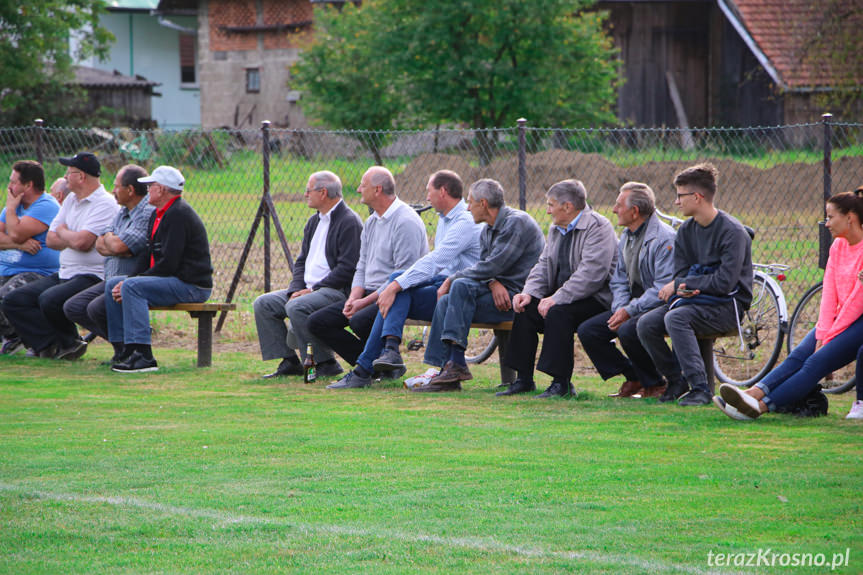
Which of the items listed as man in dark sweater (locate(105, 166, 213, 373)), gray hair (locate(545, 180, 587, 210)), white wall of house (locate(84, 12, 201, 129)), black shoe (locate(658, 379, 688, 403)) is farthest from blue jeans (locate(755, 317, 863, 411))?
white wall of house (locate(84, 12, 201, 129))

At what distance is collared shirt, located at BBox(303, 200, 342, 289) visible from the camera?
30.4 ft

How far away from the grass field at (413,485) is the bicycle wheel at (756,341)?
70cm

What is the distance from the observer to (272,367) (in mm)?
9711

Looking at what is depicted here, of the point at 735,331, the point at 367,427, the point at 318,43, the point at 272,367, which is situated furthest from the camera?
the point at 318,43

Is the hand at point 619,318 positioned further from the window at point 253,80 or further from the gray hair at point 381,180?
the window at point 253,80

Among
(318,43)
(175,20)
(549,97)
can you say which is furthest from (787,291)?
(175,20)

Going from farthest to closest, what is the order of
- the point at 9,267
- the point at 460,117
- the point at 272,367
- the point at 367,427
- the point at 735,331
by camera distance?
1. the point at 460,117
2. the point at 9,267
3. the point at 272,367
4. the point at 735,331
5. the point at 367,427

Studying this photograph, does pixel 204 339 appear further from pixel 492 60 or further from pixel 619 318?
pixel 492 60

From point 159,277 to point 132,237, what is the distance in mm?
401

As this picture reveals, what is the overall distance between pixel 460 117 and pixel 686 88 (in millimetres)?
10835

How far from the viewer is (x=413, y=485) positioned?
5277 millimetres

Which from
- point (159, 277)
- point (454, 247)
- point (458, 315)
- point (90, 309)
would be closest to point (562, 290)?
point (458, 315)

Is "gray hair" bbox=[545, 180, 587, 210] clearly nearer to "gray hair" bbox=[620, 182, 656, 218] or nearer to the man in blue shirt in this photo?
"gray hair" bbox=[620, 182, 656, 218]

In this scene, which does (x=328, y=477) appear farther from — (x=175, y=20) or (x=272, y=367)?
(x=175, y=20)
